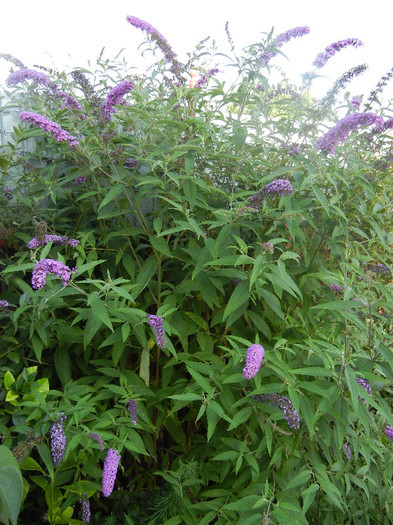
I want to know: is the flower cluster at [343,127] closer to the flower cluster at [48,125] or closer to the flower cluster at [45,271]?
the flower cluster at [48,125]

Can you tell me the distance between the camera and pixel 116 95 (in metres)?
1.86

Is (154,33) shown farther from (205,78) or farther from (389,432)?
(389,432)

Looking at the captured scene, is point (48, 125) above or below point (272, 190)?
below

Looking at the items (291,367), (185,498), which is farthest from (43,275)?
(185,498)

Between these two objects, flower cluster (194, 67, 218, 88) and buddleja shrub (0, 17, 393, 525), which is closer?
buddleja shrub (0, 17, 393, 525)

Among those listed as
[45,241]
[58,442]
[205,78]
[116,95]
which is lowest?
[58,442]

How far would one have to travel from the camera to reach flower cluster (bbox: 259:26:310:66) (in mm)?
2229

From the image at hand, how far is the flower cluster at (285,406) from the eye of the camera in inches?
58.8

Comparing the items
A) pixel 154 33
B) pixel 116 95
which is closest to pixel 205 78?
pixel 154 33

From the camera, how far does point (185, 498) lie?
1.88 m

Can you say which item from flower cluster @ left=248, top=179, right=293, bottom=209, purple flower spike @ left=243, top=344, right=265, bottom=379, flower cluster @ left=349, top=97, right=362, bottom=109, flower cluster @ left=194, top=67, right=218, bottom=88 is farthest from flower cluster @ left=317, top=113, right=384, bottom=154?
purple flower spike @ left=243, top=344, right=265, bottom=379

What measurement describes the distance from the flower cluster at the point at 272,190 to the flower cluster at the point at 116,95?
658 millimetres

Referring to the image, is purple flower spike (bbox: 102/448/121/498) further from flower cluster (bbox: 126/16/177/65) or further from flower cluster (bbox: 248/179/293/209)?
flower cluster (bbox: 126/16/177/65)

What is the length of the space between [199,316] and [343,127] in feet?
3.34
